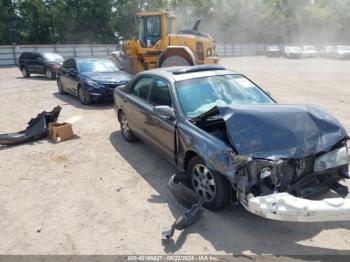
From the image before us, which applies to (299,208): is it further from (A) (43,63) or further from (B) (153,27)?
(A) (43,63)

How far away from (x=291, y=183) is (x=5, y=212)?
11.6ft

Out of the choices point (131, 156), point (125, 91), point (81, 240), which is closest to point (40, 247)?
point (81, 240)

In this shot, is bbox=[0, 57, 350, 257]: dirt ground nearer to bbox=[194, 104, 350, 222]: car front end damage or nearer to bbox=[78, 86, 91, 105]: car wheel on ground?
bbox=[194, 104, 350, 222]: car front end damage

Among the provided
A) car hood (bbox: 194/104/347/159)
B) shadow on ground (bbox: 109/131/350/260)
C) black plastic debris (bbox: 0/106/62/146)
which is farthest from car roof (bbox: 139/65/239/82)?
black plastic debris (bbox: 0/106/62/146)

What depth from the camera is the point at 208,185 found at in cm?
399

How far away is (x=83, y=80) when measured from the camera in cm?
1031

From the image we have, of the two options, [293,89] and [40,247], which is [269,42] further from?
[40,247]

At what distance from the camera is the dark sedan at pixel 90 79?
32.9ft

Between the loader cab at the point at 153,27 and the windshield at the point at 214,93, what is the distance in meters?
8.87

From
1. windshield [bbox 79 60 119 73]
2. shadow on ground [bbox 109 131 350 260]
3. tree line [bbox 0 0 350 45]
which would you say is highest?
tree line [bbox 0 0 350 45]

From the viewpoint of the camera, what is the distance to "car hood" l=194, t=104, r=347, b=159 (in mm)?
3605

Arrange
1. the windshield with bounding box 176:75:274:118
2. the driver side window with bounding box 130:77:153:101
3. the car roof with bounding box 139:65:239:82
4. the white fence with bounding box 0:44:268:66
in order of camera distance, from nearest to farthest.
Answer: the windshield with bounding box 176:75:274:118, the car roof with bounding box 139:65:239:82, the driver side window with bounding box 130:77:153:101, the white fence with bounding box 0:44:268:66

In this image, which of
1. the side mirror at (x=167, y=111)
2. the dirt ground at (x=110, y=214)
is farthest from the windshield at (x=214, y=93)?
→ the dirt ground at (x=110, y=214)

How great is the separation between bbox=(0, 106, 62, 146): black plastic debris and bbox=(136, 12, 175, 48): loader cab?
718 centimetres
